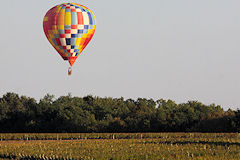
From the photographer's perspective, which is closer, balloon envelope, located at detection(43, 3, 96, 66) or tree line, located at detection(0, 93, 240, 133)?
balloon envelope, located at detection(43, 3, 96, 66)

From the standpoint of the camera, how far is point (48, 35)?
67750mm

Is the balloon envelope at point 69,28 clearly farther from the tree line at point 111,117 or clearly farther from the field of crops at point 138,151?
the tree line at point 111,117

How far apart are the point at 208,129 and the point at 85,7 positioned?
48097 millimetres

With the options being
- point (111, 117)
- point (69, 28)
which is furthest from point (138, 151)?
point (111, 117)

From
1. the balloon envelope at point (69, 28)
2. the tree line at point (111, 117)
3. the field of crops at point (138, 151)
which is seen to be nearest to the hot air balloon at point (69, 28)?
the balloon envelope at point (69, 28)

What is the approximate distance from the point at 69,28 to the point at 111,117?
5556 centimetres

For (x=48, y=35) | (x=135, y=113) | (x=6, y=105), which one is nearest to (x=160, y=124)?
(x=135, y=113)

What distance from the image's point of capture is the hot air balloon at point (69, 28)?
6625 cm

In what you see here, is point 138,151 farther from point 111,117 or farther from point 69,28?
point 111,117

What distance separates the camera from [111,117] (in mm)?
119938

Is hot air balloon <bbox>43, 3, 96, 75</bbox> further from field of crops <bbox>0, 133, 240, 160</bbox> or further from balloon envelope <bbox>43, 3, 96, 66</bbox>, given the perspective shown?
field of crops <bbox>0, 133, 240, 160</bbox>

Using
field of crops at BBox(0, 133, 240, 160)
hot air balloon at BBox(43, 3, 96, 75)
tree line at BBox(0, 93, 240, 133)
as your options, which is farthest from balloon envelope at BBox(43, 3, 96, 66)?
tree line at BBox(0, 93, 240, 133)

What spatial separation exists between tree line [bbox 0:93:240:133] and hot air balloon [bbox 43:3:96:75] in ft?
149

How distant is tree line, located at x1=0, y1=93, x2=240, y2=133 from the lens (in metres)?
109
